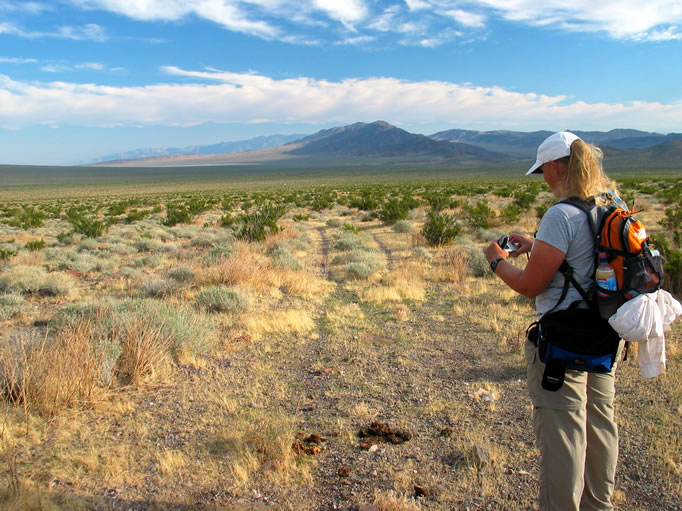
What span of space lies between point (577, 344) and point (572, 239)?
1.50ft

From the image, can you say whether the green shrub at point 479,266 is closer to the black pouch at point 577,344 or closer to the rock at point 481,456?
the rock at point 481,456

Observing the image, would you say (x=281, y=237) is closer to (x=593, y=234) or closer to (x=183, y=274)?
(x=183, y=274)

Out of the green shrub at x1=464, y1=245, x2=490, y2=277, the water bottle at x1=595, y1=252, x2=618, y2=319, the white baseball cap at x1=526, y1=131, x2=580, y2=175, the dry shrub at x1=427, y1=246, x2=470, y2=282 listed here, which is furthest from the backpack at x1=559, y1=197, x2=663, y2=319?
the green shrub at x1=464, y1=245, x2=490, y2=277

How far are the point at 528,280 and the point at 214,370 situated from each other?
3475 millimetres

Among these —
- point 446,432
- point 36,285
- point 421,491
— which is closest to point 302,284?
point 36,285

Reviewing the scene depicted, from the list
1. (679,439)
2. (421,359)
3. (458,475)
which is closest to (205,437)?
(458,475)

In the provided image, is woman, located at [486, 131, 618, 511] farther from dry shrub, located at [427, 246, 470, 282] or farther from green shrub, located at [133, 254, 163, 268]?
green shrub, located at [133, 254, 163, 268]

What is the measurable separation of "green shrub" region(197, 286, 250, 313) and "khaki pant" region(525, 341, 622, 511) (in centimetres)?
486

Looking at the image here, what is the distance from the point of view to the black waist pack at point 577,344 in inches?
77.8

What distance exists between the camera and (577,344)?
1.98m

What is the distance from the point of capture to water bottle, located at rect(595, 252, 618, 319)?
191cm

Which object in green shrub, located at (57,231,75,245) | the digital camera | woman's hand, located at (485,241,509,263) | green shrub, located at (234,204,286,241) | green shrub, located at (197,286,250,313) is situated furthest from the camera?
green shrub, located at (57,231,75,245)

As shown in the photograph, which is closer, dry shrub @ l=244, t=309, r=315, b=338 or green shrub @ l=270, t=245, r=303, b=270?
dry shrub @ l=244, t=309, r=315, b=338

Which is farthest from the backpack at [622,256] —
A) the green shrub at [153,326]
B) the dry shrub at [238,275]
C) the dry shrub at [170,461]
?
the dry shrub at [238,275]
